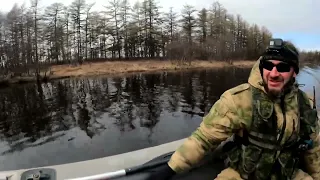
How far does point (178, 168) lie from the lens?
1.94m

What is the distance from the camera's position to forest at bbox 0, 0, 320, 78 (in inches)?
1660

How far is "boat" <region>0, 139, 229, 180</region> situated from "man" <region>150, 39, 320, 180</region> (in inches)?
12.1

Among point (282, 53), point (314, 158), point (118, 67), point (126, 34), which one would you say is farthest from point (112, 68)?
point (282, 53)

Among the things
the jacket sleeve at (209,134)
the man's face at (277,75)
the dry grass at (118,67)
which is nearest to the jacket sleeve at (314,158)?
the man's face at (277,75)

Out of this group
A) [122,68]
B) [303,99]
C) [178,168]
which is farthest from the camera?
[122,68]

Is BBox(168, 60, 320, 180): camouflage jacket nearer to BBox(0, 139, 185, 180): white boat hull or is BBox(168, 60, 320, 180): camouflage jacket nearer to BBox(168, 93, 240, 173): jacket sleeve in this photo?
BBox(168, 93, 240, 173): jacket sleeve

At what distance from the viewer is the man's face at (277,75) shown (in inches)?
78.8

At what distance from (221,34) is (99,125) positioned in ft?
163

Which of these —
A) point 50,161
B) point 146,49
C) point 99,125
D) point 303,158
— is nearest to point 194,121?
point 99,125

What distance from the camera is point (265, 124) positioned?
2.02 metres

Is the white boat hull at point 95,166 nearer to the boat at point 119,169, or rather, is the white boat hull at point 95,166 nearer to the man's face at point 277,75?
the boat at point 119,169

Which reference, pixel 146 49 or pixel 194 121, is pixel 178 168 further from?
pixel 146 49

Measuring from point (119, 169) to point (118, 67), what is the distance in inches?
1513

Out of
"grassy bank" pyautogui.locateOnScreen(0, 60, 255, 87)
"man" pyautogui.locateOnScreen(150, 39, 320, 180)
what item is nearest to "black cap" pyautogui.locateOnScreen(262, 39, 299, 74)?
"man" pyautogui.locateOnScreen(150, 39, 320, 180)
